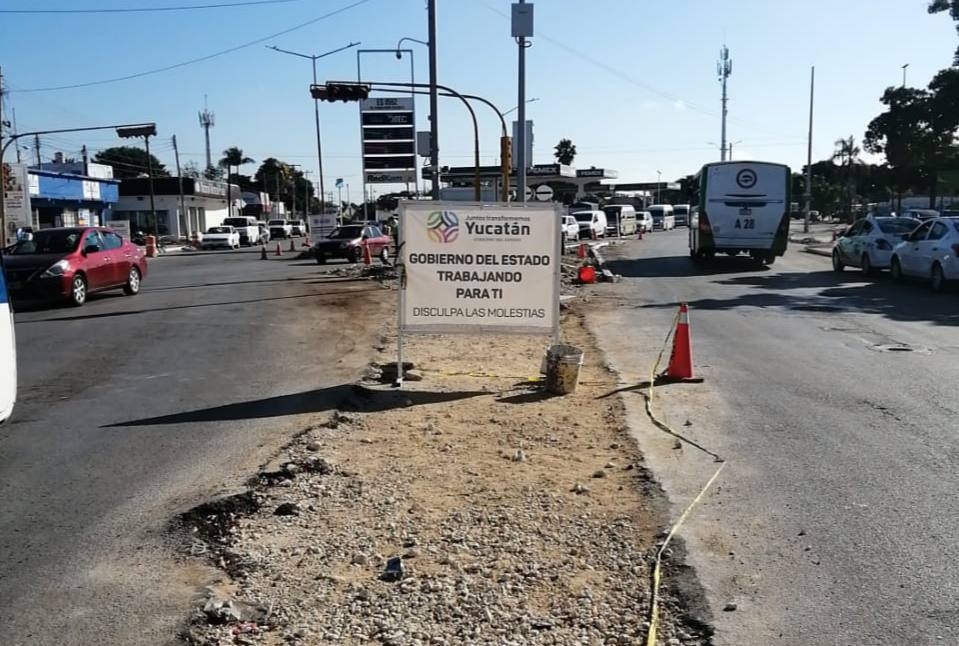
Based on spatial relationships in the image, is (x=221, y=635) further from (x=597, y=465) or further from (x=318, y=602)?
(x=597, y=465)

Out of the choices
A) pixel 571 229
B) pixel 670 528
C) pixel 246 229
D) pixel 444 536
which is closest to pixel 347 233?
pixel 571 229

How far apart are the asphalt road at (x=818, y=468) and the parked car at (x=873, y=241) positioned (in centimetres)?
812

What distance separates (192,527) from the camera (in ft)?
18.3

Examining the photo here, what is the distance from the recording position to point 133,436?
791cm

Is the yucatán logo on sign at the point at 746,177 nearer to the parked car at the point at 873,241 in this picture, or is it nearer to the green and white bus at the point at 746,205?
the green and white bus at the point at 746,205

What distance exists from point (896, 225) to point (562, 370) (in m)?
18.5

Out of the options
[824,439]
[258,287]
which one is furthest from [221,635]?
[258,287]

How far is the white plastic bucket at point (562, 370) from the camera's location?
9414 mm

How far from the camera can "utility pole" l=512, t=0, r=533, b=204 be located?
77.8 ft

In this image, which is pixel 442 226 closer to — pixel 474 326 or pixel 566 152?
pixel 474 326

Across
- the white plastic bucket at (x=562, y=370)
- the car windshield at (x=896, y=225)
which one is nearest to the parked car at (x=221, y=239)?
the car windshield at (x=896, y=225)

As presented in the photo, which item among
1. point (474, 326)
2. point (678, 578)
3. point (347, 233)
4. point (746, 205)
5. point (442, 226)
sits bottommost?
point (678, 578)

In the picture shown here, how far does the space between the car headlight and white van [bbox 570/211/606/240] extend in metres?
35.7

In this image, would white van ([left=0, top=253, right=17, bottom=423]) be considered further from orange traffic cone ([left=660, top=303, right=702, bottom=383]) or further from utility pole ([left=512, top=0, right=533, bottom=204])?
utility pole ([left=512, top=0, right=533, bottom=204])
